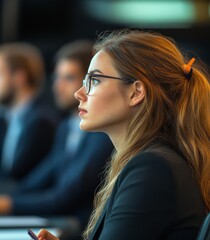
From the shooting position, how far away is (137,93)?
214 cm

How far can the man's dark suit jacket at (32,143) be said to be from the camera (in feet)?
15.9

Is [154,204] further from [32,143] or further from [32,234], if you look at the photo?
[32,143]

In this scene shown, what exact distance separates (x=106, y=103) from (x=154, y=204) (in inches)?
16.3

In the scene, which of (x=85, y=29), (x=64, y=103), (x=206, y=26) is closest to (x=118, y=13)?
(x=85, y=29)

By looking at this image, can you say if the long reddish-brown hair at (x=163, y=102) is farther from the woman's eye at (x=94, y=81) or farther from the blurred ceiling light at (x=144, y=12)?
the blurred ceiling light at (x=144, y=12)

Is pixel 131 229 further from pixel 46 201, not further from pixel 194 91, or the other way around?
pixel 46 201

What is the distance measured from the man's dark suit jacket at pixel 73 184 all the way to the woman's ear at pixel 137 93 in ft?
5.99

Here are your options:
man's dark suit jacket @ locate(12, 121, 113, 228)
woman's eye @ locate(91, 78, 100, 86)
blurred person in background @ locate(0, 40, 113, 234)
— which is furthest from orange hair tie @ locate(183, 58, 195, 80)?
man's dark suit jacket @ locate(12, 121, 113, 228)

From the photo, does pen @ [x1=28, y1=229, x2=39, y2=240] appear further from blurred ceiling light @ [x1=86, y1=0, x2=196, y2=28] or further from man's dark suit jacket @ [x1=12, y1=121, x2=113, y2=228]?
blurred ceiling light @ [x1=86, y1=0, x2=196, y2=28]

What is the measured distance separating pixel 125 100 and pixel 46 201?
2.07 metres

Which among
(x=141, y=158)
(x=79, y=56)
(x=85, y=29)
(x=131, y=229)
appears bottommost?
(x=85, y=29)

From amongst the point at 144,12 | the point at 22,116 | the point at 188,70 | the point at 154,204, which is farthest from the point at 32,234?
the point at 144,12

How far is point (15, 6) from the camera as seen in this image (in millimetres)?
7223

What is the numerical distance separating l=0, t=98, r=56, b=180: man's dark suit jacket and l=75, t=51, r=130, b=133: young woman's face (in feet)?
8.79
